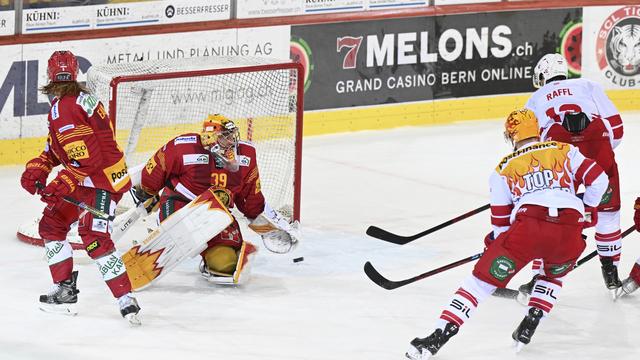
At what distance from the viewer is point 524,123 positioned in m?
5.82

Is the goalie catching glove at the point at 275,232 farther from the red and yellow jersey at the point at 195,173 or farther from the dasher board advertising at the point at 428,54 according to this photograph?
the dasher board advertising at the point at 428,54

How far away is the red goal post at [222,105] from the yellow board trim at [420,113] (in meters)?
2.50

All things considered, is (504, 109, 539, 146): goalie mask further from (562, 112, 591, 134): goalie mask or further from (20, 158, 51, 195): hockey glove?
(20, 158, 51, 195): hockey glove

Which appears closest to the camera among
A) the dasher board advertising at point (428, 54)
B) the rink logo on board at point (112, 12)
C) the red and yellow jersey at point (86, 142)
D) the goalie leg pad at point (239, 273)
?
the red and yellow jersey at point (86, 142)

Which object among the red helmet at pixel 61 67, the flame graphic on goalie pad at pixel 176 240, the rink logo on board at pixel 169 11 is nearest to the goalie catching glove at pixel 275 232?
the flame graphic on goalie pad at pixel 176 240

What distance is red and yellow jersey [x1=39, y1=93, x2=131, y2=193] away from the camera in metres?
5.87

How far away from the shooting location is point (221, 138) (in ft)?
22.0

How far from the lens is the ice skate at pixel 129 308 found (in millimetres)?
6051

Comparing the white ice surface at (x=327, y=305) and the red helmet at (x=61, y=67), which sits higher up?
the red helmet at (x=61, y=67)

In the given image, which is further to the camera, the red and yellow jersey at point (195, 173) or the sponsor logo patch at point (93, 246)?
the red and yellow jersey at point (195, 173)

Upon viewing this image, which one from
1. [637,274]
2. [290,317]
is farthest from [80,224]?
[637,274]

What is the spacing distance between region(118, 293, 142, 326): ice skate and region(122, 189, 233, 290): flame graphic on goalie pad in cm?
56

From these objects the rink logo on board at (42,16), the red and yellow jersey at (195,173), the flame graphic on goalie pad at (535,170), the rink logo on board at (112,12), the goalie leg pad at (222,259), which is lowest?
the goalie leg pad at (222,259)

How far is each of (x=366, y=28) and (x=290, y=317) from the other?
4809 mm
